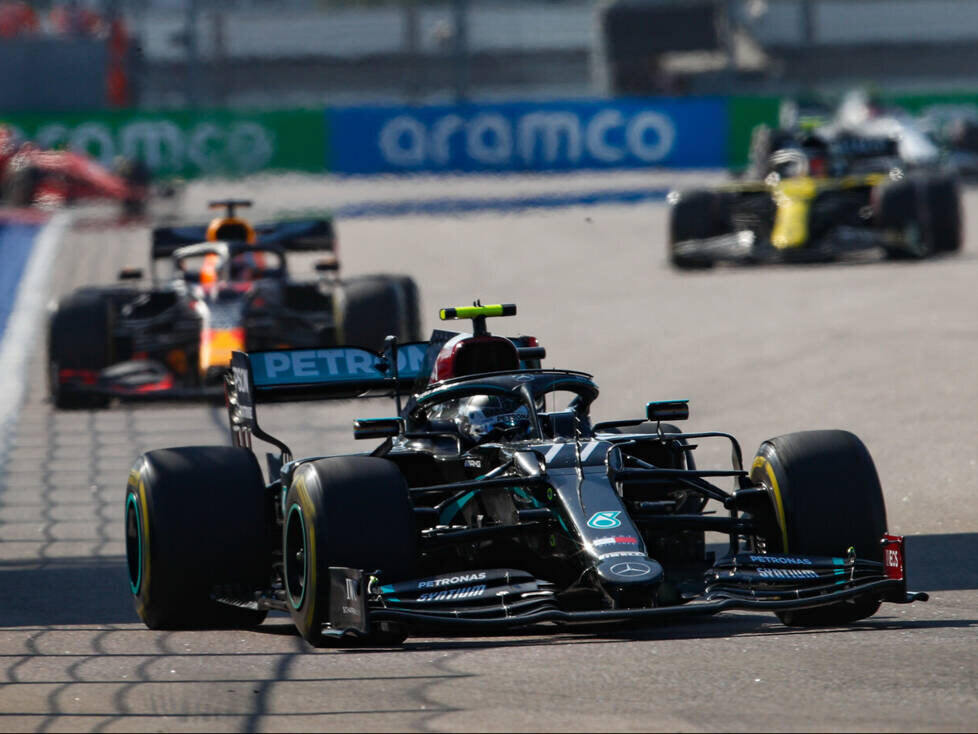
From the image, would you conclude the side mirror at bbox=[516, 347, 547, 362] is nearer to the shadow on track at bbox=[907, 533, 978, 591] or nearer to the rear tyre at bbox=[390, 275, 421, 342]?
the shadow on track at bbox=[907, 533, 978, 591]

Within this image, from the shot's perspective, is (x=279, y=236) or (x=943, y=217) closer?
(x=279, y=236)

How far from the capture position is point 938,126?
1725 inches

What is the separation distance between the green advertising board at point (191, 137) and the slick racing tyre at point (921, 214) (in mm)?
20560

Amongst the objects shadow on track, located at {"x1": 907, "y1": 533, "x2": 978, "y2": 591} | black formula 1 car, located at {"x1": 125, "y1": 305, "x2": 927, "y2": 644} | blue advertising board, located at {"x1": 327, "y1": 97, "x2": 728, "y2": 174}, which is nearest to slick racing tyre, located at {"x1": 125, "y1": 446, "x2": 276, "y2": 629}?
black formula 1 car, located at {"x1": 125, "y1": 305, "x2": 927, "y2": 644}

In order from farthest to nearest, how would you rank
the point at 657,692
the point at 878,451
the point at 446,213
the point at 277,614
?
the point at 446,213 < the point at 878,451 < the point at 277,614 < the point at 657,692

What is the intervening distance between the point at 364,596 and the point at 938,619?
2.25m

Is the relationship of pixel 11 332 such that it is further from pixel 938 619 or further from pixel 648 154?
pixel 648 154

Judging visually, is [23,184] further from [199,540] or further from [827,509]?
[827,509]

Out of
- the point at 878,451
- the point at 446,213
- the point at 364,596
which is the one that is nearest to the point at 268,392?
the point at 364,596

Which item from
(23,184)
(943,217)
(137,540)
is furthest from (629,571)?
(23,184)

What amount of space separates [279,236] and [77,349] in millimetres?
2123

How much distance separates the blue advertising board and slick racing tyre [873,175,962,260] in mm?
18166

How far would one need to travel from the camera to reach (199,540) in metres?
7.52

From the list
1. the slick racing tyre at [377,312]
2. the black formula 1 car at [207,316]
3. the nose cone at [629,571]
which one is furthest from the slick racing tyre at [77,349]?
the nose cone at [629,571]
